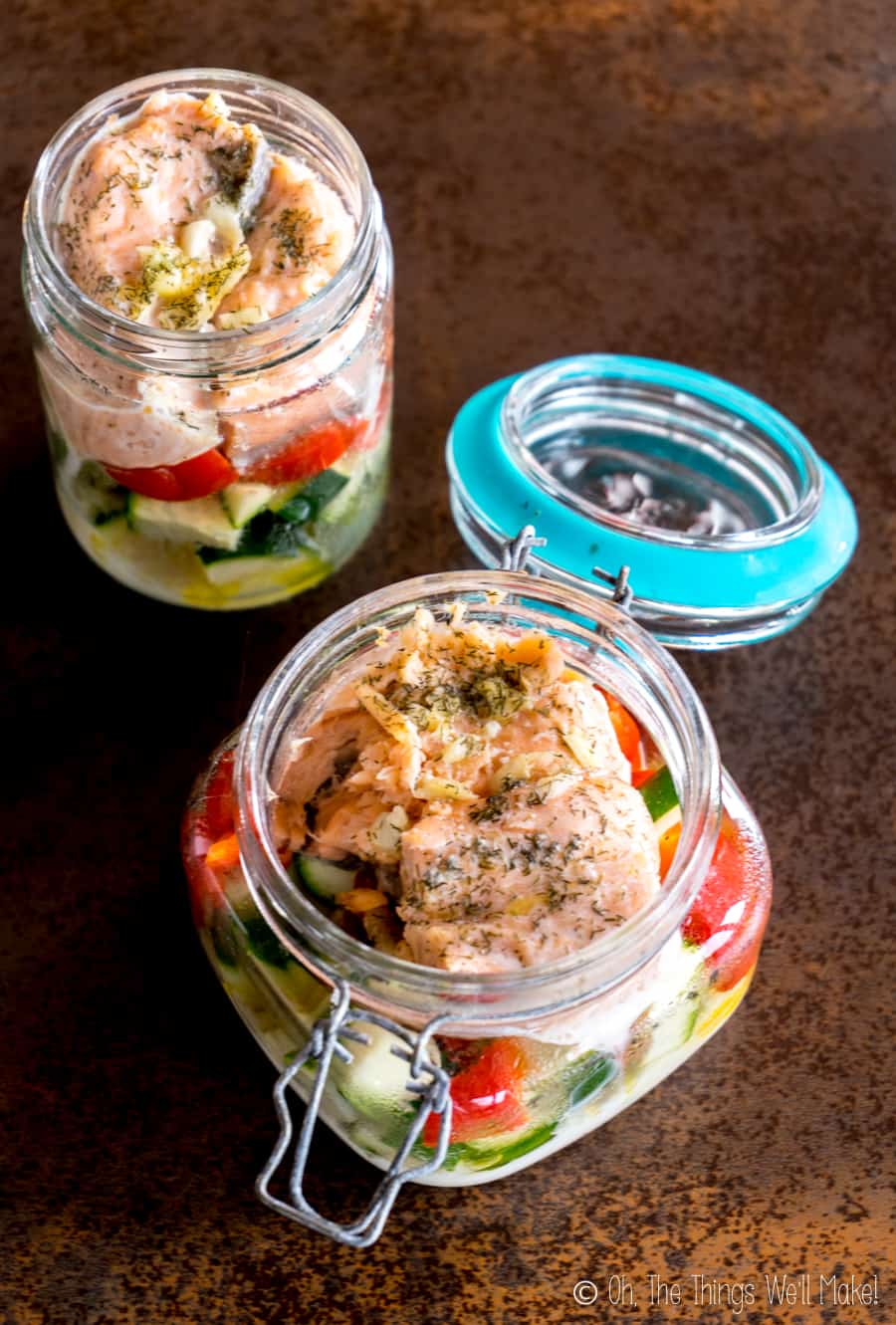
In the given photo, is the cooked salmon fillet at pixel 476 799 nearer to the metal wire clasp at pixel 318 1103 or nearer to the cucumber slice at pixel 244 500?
the metal wire clasp at pixel 318 1103

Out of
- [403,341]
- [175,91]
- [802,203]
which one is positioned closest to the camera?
[175,91]

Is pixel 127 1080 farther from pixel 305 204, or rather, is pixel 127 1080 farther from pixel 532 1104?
pixel 305 204

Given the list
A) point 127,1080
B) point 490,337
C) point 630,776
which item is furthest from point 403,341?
point 127,1080

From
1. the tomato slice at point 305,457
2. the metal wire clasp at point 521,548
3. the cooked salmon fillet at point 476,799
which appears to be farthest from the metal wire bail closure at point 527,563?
the tomato slice at point 305,457

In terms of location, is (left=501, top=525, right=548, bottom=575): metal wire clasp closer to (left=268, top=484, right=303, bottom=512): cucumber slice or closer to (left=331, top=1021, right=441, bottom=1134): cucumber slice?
(left=268, top=484, right=303, bottom=512): cucumber slice

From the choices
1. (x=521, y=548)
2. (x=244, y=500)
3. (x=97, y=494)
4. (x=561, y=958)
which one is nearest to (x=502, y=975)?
(x=561, y=958)
